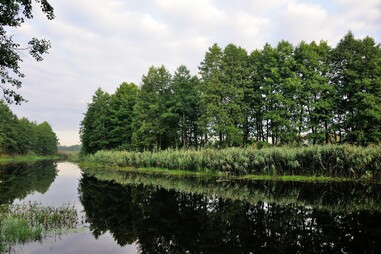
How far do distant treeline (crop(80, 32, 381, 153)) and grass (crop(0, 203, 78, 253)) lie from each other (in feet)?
88.7

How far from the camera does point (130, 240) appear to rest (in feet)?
33.8

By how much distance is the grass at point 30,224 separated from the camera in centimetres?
978

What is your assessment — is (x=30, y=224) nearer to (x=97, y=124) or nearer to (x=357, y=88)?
(x=357, y=88)

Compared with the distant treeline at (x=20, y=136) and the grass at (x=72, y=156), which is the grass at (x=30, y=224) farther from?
the grass at (x=72, y=156)

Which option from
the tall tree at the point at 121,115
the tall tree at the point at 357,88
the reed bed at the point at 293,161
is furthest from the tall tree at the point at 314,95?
the tall tree at the point at 121,115

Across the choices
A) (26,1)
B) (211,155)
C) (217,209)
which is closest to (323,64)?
(211,155)

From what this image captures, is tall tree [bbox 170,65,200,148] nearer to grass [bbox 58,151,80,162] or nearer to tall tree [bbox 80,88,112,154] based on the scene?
tall tree [bbox 80,88,112,154]

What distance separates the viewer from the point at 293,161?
23891 mm

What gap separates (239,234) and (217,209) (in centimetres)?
404

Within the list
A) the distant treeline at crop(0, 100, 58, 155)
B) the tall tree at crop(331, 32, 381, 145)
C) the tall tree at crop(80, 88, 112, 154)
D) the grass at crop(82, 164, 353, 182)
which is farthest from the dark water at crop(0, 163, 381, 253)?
the distant treeline at crop(0, 100, 58, 155)

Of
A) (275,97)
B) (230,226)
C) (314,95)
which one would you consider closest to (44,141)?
(275,97)

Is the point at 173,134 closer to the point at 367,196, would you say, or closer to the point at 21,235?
the point at 367,196

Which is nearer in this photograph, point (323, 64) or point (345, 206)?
point (345, 206)

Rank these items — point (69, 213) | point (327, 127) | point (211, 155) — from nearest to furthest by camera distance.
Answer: point (69, 213)
point (211, 155)
point (327, 127)
